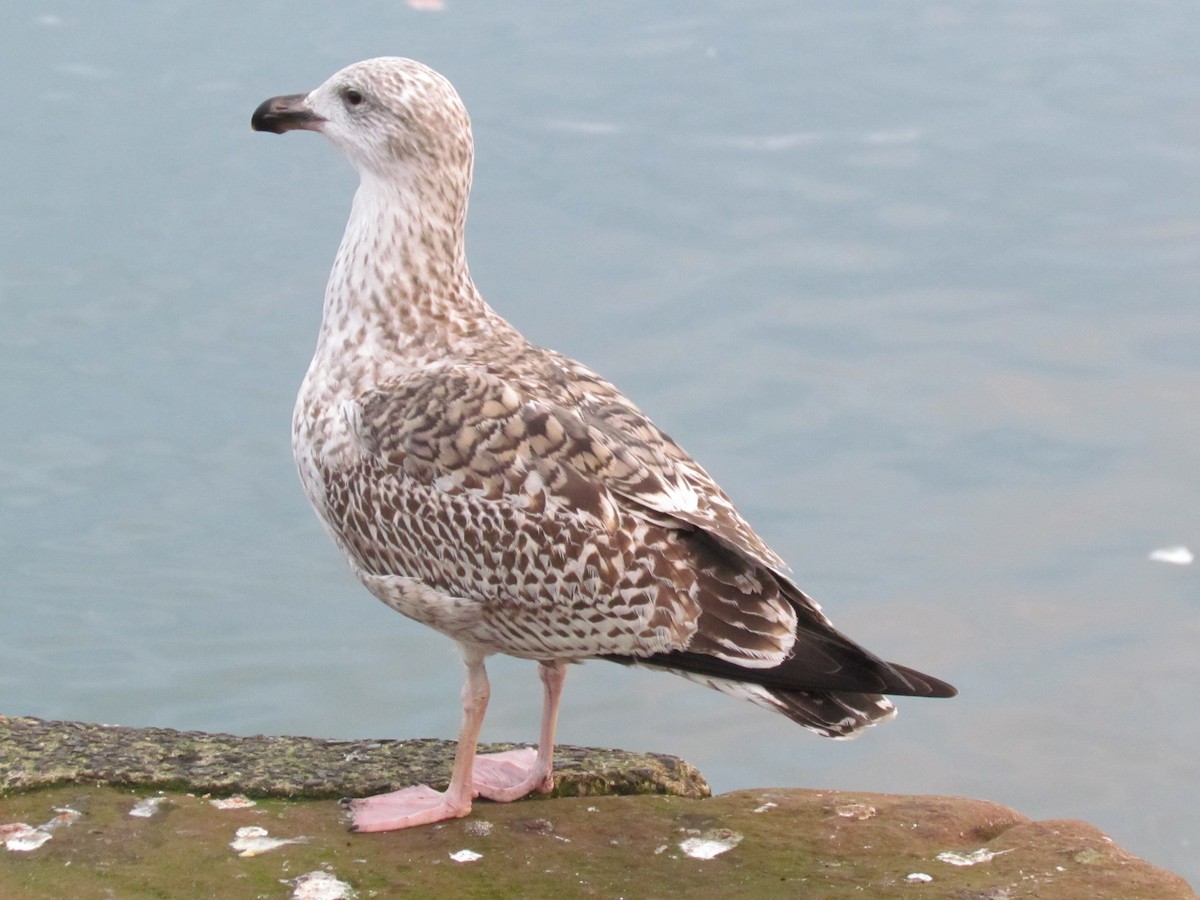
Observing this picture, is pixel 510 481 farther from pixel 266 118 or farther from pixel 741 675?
pixel 266 118

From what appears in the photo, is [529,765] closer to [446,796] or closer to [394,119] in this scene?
[446,796]

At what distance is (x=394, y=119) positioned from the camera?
17.1ft

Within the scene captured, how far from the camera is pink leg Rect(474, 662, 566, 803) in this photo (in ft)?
17.2

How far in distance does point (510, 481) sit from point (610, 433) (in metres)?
0.38

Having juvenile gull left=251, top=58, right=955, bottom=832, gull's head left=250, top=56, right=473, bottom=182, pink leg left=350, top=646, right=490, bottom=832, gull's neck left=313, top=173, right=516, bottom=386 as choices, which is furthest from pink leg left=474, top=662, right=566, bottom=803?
gull's head left=250, top=56, right=473, bottom=182

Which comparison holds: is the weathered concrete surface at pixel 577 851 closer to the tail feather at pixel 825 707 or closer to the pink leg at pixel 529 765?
the pink leg at pixel 529 765

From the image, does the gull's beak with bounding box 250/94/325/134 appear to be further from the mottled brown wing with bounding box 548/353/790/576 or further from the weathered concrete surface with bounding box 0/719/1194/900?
the weathered concrete surface with bounding box 0/719/1194/900

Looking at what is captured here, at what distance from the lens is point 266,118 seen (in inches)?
215

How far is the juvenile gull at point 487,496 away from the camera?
476cm

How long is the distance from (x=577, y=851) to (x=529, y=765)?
82 centimetres

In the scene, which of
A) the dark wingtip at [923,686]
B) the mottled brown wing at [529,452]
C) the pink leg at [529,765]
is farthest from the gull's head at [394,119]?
the dark wingtip at [923,686]

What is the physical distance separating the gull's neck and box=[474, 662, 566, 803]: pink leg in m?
1.12

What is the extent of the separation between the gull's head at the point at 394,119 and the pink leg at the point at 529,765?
5.52ft

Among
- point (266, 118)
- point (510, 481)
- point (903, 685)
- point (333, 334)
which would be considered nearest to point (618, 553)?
point (510, 481)
